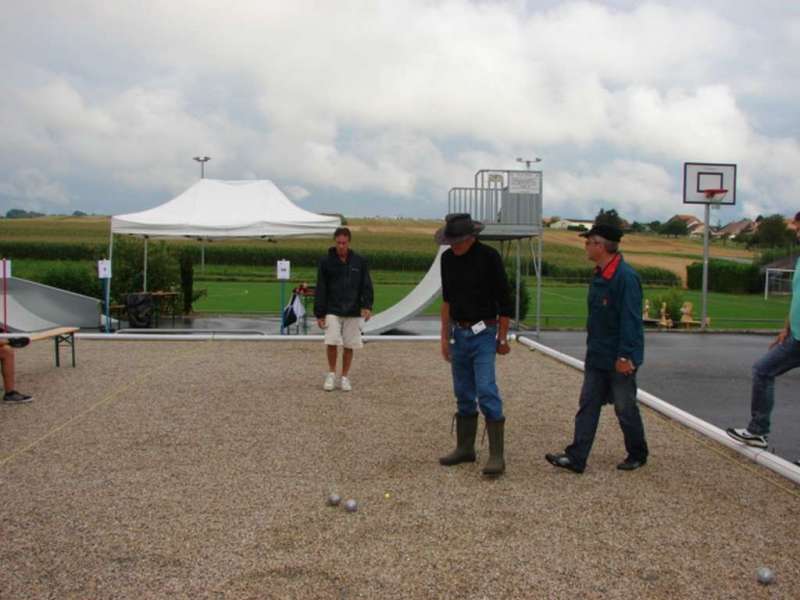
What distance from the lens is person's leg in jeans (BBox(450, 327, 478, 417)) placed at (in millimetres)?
5836

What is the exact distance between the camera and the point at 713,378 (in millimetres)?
10906

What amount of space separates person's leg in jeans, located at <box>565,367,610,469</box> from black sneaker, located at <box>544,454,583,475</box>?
1.0 inches

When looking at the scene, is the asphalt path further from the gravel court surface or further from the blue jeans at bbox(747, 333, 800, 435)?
the gravel court surface

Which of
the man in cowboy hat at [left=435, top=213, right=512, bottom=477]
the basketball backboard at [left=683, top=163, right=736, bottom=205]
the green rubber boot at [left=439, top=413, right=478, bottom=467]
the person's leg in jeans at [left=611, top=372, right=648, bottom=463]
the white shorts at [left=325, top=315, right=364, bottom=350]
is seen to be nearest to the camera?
the person's leg in jeans at [left=611, top=372, right=648, bottom=463]

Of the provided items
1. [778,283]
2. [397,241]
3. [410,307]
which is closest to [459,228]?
[410,307]

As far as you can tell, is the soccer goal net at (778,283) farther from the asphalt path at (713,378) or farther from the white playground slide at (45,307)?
the white playground slide at (45,307)

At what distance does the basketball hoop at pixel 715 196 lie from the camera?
19.7m

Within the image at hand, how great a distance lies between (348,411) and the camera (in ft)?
26.2

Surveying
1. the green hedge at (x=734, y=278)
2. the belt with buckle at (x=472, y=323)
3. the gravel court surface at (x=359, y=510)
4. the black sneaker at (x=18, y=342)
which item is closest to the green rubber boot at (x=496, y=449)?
the gravel court surface at (x=359, y=510)

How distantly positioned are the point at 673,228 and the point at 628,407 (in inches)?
4602

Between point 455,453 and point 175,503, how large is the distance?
213cm

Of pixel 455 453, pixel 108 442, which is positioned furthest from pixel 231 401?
pixel 455 453

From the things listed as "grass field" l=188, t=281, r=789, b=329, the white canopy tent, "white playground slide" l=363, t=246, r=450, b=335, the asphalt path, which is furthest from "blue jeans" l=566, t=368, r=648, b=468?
"grass field" l=188, t=281, r=789, b=329

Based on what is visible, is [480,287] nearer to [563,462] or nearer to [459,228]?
[459,228]
